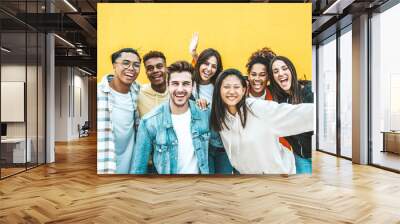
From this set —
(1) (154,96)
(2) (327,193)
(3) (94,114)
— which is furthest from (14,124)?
(3) (94,114)

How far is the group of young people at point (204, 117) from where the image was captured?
21.6ft

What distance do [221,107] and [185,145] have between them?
900mm

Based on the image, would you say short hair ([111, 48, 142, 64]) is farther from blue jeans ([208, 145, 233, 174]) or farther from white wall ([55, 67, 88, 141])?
white wall ([55, 67, 88, 141])

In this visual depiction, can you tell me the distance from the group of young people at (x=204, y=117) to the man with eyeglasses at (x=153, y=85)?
17 millimetres

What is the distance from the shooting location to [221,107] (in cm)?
667

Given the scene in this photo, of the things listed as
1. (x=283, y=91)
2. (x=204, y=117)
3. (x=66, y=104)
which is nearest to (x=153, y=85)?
(x=204, y=117)

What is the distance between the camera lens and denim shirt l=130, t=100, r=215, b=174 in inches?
259

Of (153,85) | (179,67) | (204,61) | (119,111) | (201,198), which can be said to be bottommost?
(201,198)

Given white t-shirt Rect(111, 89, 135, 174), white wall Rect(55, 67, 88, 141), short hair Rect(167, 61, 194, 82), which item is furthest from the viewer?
white wall Rect(55, 67, 88, 141)

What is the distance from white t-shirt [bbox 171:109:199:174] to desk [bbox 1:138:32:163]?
309cm

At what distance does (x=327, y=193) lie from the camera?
541 cm

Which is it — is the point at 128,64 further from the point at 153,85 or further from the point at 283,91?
the point at 283,91

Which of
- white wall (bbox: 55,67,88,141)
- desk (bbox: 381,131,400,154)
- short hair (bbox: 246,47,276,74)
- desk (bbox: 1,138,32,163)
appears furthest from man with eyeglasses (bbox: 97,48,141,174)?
white wall (bbox: 55,67,88,141)

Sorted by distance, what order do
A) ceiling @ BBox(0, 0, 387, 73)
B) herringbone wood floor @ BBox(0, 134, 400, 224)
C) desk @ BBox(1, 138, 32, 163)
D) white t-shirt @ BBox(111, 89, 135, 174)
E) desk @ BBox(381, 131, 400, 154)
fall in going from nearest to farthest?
herringbone wood floor @ BBox(0, 134, 400, 224), white t-shirt @ BBox(111, 89, 135, 174), ceiling @ BBox(0, 0, 387, 73), desk @ BBox(1, 138, 32, 163), desk @ BBox(381, 131, 400, 154)
